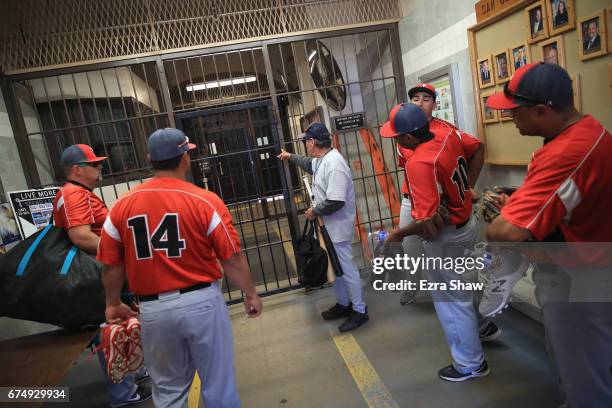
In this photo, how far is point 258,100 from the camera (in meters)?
4.24

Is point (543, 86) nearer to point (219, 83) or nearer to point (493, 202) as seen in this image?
point (493, 202)

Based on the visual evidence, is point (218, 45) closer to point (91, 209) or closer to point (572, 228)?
point (91, 209)

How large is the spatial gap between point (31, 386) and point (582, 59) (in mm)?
3523

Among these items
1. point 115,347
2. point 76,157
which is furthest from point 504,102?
point 76,157

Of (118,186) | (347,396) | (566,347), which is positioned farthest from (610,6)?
(118,186)

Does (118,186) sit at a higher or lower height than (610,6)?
lower

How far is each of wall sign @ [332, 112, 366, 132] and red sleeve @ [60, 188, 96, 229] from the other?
8.57ft

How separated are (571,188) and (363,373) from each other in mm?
1906

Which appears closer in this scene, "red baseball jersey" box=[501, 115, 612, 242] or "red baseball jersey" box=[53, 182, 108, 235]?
"red baseball jersey" box=[501, 115, 612, 242]

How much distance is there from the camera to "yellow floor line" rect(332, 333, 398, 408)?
2412 millimetres

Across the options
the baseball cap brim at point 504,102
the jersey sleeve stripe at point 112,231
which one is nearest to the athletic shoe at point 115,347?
the jersey sleeve stripe at point 112,231

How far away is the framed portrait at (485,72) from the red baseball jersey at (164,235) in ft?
7.68

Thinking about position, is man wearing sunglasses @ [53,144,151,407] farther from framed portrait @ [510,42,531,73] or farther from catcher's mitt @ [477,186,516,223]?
framed portrait @ [510,42,531,73]

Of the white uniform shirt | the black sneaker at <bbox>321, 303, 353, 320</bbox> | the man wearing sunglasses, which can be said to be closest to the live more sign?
the man wearing sunglasses
